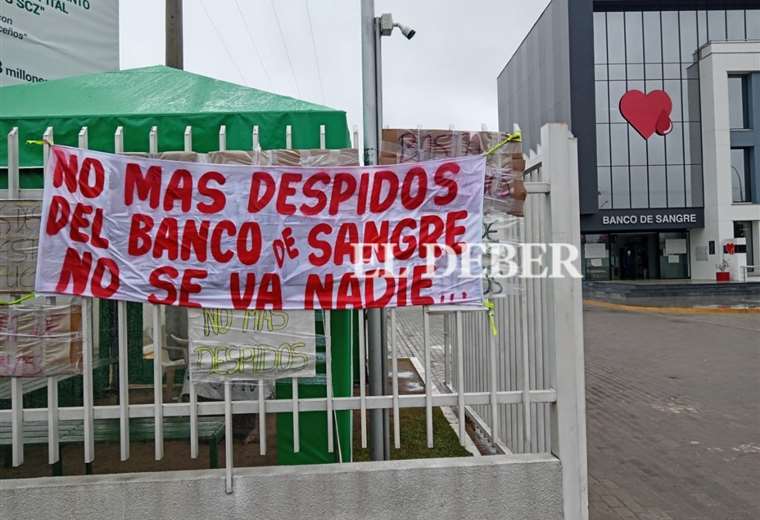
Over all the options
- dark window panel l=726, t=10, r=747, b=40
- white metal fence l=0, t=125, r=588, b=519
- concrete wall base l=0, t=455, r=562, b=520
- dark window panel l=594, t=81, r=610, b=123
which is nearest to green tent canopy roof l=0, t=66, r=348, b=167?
white metal fence l=0, t=125, r=588, b=519

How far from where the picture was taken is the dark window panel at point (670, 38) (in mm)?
30859

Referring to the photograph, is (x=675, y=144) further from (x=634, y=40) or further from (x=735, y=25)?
(x=735, y=25)

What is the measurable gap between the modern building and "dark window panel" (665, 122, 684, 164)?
55 millimetres

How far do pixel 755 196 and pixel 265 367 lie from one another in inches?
1333

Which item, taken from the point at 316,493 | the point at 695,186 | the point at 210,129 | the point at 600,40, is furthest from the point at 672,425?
the point at 600,40

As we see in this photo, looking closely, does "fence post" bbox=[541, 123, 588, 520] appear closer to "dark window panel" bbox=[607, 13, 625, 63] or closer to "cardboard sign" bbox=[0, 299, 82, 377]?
"cardboard sign" bbox=[0, 299, 82, 377]

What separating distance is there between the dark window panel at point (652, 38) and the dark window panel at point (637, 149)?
4475 millimetres

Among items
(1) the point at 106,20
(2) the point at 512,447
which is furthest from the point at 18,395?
(1) the point at 106,20

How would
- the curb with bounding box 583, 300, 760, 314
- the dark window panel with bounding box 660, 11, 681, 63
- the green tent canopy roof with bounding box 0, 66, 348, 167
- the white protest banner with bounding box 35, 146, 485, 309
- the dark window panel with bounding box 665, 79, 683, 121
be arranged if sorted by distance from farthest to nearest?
the dark window panel with bounding box 660, 11, 681, 63 < the dark window panel with bounding box 665, 79, 683, 121 < the curb with bounding box 583, 300, 760, 314 < the green tent canopy roof with bounding box 0, 66, 348, 167 < the white protest banner with bounding box 35, 146, 485, 309

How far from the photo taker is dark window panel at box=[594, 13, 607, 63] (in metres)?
30.8

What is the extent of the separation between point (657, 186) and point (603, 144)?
3788 mm

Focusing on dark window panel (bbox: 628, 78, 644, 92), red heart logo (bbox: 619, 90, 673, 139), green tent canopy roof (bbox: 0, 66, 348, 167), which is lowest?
green tent canopy roof (bbox: 0, 66, 348, 167)

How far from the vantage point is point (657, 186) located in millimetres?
30406

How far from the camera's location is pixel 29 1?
6.17m
